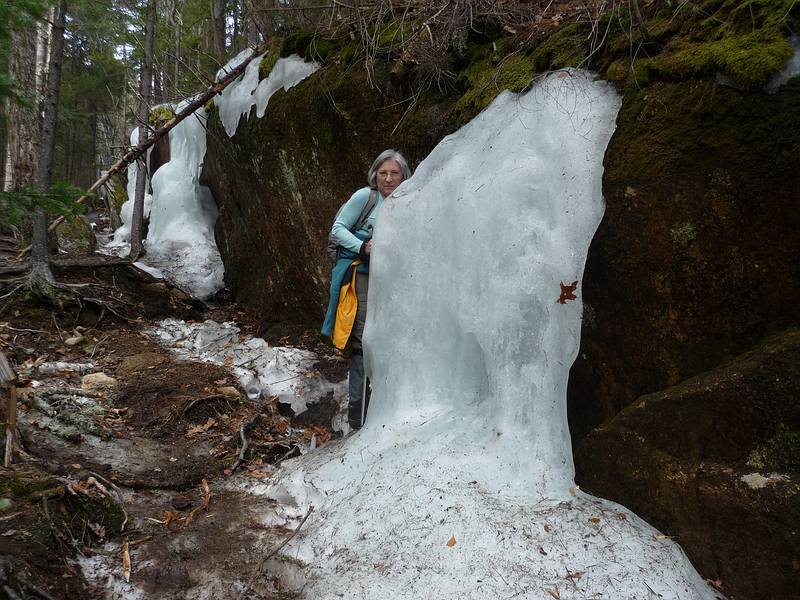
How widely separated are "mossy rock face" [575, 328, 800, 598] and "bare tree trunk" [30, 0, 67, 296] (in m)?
5.93

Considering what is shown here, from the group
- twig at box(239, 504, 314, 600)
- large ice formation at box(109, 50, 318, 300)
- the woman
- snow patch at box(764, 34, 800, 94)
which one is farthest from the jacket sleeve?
large ice formation at box(109, 50, 318, 300)

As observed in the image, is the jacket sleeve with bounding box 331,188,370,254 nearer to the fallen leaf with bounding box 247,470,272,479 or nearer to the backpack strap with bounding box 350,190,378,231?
the backpack strap with bounding box 350,190,378,231

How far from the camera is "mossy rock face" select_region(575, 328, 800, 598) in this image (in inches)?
87.4

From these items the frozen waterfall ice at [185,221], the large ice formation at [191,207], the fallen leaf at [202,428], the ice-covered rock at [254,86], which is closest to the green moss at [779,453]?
the fallen leaf at [202,428]

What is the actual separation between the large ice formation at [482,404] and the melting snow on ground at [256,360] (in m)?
1.27

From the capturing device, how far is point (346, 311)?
3.81 metres

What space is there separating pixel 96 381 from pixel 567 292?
3983mm

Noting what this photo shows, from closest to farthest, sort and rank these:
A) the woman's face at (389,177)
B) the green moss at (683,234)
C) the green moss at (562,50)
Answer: the green moss at (683,234) → the green moss at (562,50) → the woman's face at (389,177)

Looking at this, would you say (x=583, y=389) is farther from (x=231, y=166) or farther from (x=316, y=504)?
(x=231, y=166)

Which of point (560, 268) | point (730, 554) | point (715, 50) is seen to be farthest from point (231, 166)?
point (730, 554)

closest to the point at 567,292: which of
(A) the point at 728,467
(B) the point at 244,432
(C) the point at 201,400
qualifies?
(A) the point at 728,467

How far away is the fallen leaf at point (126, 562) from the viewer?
2.59 metres

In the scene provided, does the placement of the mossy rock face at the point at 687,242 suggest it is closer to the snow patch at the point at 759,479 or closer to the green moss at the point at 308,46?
the snow patch at the point at 759,479

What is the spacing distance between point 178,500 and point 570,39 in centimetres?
356
